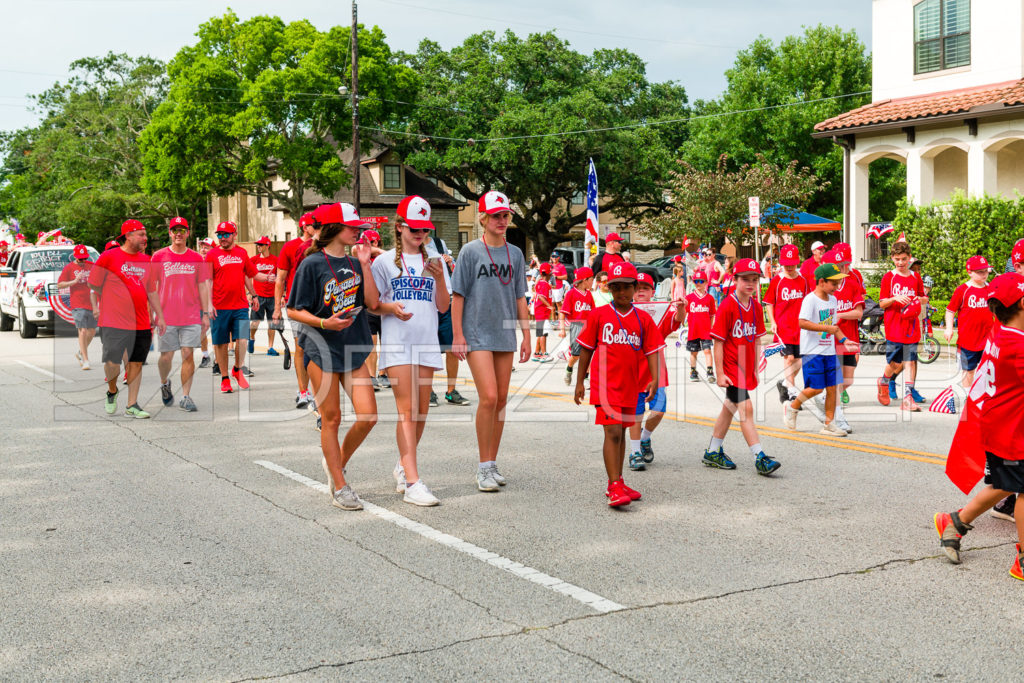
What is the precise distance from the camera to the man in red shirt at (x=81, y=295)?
1628cm

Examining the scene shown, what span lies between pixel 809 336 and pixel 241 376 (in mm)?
7202

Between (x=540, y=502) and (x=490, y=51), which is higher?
(x=490, y=51)

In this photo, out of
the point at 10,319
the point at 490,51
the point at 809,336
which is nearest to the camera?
the point at 809,336

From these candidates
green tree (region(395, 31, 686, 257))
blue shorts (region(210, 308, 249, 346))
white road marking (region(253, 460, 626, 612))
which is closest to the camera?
white road marking (region(253, 460, 626, 612))

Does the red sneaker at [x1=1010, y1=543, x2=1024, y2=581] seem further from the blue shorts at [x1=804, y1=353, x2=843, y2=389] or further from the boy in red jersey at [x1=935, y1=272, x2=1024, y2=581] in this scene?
the blue shorts at [x1=804, y1=353, x2=843, y2=389]

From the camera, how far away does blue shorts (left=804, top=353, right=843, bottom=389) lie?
9367mm

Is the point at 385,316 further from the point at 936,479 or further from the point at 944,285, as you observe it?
the point at 944,285

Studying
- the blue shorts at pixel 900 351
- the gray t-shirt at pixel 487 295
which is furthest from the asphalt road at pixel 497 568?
the blue shorts at pixel 900 351

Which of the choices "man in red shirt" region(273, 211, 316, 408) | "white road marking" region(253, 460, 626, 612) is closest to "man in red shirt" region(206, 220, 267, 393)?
"man in red shirt" region(273, 211, 316, 408)

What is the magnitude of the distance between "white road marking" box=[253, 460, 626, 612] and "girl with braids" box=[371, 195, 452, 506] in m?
0.38

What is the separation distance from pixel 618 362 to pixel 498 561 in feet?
5.89

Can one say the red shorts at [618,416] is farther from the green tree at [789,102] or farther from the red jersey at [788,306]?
the green tree at [789,102]

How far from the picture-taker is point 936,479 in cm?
735

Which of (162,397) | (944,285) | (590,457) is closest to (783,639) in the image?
(590,457)
